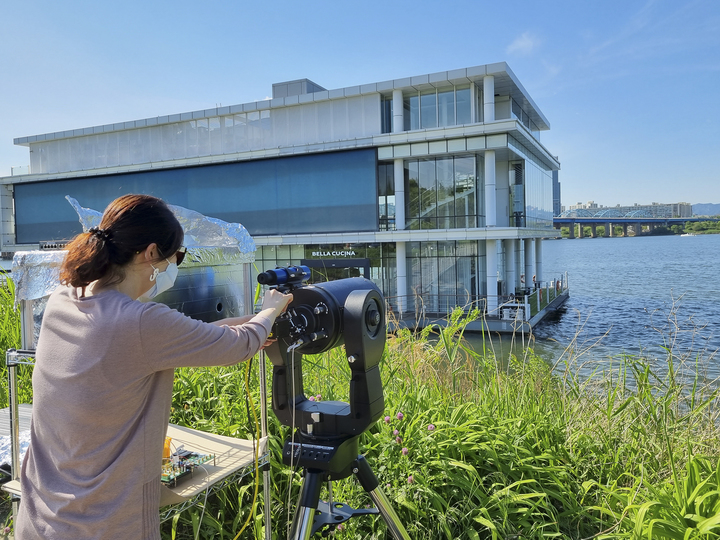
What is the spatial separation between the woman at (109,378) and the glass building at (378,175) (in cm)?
1803

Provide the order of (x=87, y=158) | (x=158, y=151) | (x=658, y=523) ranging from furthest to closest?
(x=87, y=158), (x=158, y=151), (x=658, y=523)

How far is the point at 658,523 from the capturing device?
86.7 inches

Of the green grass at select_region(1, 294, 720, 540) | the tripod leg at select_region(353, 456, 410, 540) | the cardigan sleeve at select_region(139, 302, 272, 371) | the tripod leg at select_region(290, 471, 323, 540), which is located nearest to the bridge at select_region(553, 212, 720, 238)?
the green grass at select_region(1, 294, 720, 540)

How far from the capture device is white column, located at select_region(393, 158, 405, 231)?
22.6 meters

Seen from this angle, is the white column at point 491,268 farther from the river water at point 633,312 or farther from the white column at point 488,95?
the white column at point 488,95

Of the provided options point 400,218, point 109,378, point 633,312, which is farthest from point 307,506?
point 633,312

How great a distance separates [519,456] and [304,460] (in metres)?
1.43

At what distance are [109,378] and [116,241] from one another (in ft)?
1.33

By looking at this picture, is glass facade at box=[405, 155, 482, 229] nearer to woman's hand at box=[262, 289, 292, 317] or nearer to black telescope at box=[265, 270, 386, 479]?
black telescope at box=[265, 270, 386, 479]

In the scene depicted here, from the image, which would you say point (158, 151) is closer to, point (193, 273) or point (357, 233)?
point (357, 233)

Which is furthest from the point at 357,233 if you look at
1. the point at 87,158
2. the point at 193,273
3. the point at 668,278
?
the point at 668,278

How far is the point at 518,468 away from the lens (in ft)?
9.48

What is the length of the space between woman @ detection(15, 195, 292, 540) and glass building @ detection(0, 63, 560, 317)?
18.0 metres

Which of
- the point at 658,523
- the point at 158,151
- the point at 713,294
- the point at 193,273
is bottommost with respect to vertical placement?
the point at 713,294
